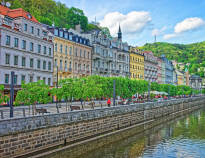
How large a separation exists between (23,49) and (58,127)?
27214mm

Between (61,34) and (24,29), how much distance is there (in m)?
12.9

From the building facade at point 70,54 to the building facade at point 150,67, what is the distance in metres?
39.7

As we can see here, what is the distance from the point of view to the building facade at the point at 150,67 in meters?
102

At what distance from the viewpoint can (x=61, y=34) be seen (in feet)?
192

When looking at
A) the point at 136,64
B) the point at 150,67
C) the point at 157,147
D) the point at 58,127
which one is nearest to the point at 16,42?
the point at 58,127

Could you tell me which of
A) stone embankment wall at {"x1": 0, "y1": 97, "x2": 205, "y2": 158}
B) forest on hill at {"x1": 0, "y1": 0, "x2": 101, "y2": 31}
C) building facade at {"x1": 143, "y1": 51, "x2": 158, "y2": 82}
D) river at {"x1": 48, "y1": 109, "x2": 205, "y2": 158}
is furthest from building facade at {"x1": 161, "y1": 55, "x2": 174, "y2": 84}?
river at {"x1": 48, "y1": 109, "x2": 205, "y2": 158}

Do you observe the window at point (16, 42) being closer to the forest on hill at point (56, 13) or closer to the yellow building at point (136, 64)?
the forest on hill at point (56, 13)

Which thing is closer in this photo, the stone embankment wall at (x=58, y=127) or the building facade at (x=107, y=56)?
the stone embankment wall at (x=58, y=127)

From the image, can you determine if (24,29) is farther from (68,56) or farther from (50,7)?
(50,7)

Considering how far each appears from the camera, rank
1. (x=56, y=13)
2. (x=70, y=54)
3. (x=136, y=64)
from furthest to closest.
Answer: (x=56, y=13) < (x=136, y=64) < (x=70, y=54)

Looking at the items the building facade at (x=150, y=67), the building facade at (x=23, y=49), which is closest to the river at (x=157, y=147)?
the building facade at (x=23, y=49)

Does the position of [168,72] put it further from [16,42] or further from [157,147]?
[157,147]

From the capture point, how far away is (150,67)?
106 m

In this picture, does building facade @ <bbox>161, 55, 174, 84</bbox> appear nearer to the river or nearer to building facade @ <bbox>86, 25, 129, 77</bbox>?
building facade @ <bbox>86, 25, 129, 77</bbox>
